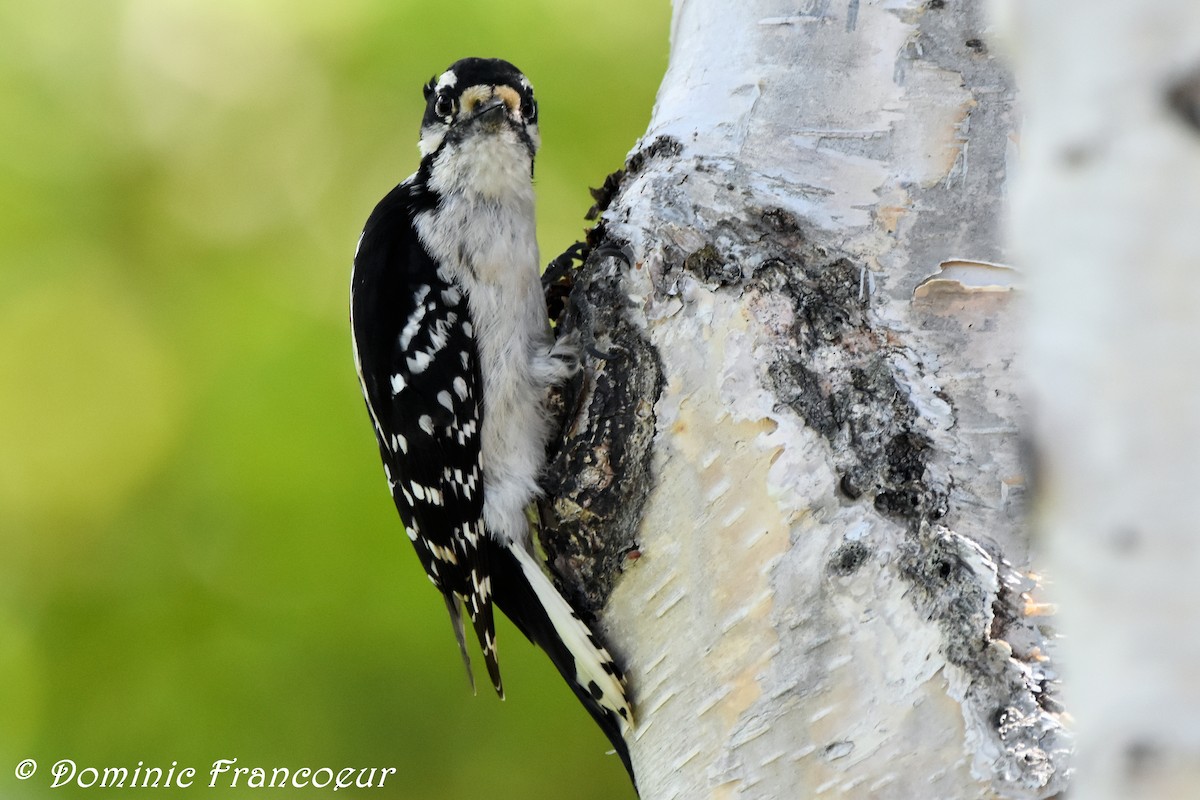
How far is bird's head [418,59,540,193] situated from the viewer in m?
2.39

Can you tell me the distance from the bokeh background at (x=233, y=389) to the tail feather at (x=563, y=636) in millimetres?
1289

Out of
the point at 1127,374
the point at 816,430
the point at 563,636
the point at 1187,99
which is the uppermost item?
the point at 1187,99

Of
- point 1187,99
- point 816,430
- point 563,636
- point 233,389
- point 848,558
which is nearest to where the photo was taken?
point 1187,99

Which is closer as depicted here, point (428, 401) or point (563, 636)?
point (563, 636)

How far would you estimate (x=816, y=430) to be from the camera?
5.07 ft

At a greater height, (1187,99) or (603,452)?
(1187,99)

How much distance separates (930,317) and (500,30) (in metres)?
2.56

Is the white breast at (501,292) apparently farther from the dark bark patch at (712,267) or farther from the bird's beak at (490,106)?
the dark bark patch at (712,267)

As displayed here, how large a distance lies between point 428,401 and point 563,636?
2.08ft

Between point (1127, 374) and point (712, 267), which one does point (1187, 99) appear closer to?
point (1127, 374)

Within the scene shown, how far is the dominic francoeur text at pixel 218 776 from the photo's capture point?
11.2 feet

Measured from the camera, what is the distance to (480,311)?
7.80ft

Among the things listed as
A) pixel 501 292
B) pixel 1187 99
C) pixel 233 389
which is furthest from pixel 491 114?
pixel 1187 99

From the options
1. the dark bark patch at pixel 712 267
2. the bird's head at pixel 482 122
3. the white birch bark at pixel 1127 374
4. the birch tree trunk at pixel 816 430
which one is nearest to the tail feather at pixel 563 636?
the birch tree trunk at pixel 816 430
